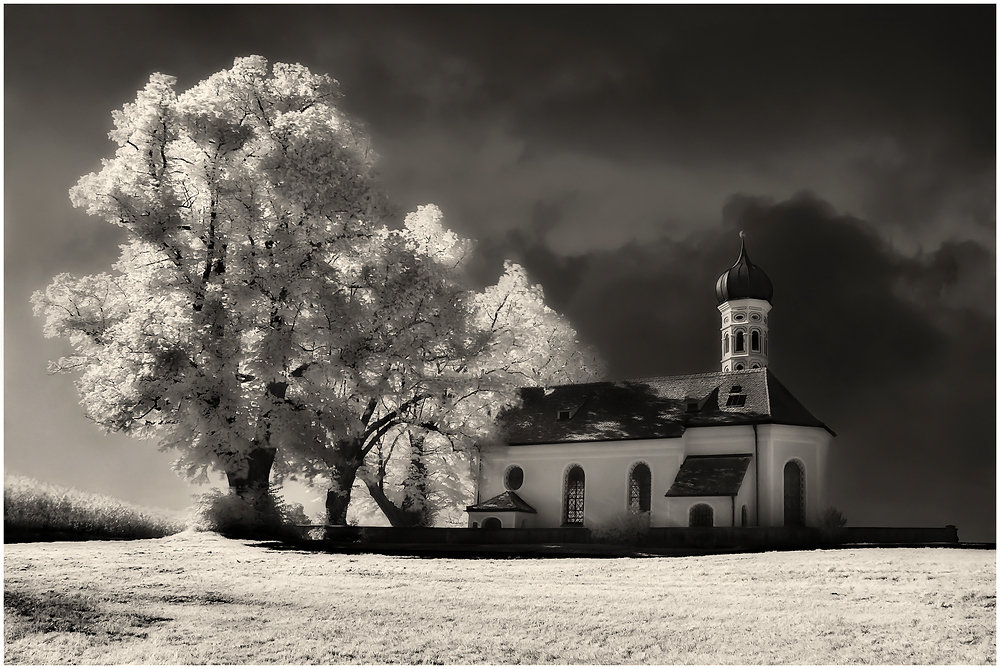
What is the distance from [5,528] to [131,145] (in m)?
9.91

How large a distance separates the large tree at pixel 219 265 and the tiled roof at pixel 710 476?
59.6 ft

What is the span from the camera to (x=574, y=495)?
4128 cm

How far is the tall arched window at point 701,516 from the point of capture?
3678 centimetres

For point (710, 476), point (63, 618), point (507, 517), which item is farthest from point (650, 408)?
point (63, 618)

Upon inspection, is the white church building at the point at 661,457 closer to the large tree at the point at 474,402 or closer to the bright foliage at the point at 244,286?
the large tree at the point at 474,402

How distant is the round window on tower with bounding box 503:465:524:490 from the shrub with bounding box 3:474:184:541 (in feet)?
71.8

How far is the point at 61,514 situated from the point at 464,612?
36.9 feet

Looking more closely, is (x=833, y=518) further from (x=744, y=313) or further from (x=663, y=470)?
(x=744, y=313)

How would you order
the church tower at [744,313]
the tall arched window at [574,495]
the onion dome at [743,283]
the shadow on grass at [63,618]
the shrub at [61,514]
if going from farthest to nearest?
the onion dome at [743,283], the church tower at [744,313], the tall arched window at [574,495], the shrub at [61,514], the shadow on grass at [63,618]

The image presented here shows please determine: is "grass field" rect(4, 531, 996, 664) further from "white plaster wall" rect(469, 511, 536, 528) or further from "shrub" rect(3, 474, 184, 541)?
"white plaster wall" rect(469, 511, 536, 528)

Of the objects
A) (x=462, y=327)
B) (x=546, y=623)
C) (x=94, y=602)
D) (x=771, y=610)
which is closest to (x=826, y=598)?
(x=771, y=610)

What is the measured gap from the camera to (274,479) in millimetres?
27719

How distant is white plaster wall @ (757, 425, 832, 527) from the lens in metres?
37.3

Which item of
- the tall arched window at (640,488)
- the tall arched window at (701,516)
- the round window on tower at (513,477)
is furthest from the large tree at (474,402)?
the tall arched window at (701,516)
